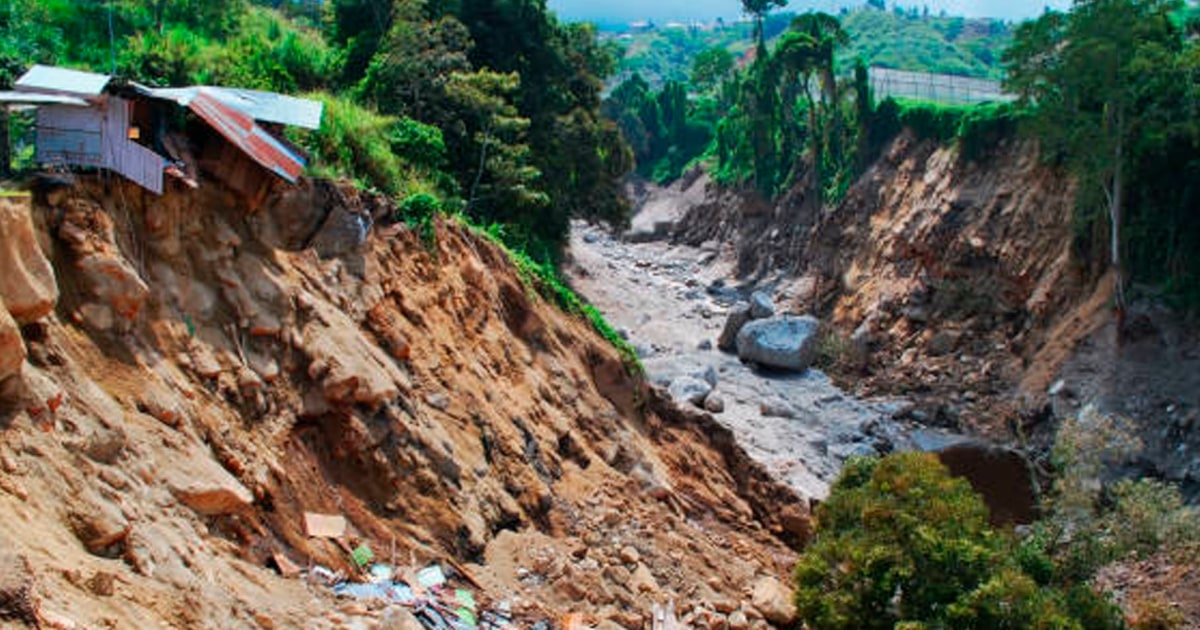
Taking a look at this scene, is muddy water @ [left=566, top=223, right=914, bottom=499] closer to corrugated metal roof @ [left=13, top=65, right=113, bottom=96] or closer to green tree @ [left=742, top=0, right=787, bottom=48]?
green tree @ [left=742, top=0, right=787, bottom=48]

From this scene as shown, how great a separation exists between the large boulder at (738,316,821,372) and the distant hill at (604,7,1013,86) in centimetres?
4308

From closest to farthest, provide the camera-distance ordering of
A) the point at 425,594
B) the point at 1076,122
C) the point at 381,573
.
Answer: the point at 425,594
the point at 381,573
the point at 1076,122

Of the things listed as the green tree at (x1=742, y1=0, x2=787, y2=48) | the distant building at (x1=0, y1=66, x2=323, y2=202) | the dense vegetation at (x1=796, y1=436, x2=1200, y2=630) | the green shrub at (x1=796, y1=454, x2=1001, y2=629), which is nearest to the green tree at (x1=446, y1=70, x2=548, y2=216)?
the distant building at (x1=0, y1=66, x2=323, y2=202)

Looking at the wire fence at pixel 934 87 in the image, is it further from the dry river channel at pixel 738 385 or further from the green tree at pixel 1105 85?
the green tree at pixel 1105 85

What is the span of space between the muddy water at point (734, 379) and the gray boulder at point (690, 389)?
0.44 metres

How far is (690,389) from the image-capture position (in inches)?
1144

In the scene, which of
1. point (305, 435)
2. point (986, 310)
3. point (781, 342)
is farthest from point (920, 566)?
point (986, 310)

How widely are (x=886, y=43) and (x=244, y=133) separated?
9445 centimetres

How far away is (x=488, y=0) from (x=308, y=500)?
831 inches

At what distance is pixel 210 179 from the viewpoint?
12906 mm

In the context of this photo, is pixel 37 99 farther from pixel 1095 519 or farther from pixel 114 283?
pixel 1095 519

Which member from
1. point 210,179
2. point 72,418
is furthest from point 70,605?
point 210,179

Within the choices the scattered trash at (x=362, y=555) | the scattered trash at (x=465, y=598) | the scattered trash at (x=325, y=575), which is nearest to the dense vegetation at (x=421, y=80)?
the scattered trash at (x=325, y=575)

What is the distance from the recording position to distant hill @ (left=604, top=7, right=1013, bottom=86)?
3588 inches
